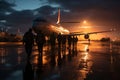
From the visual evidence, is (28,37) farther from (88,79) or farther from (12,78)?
(88,79)

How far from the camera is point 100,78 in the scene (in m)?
10.5

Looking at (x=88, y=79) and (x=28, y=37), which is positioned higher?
(x=28, y=37)

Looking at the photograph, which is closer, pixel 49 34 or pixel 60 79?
pixel 60 79

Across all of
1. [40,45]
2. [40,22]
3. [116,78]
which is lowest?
[116,78]

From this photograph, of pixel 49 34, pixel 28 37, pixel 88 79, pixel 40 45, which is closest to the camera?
pixel 88 79

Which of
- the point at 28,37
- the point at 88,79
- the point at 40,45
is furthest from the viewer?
the point at 40,45

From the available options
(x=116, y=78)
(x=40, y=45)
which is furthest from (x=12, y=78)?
(x=40, y=45)

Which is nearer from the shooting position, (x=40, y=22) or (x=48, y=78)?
(x=48, y=78)

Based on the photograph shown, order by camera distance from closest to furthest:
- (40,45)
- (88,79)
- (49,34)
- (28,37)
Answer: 1. (88,79)
2. (28,37)
3. (40,45)
4. (49,34)

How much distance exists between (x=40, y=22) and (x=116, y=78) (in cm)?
2591

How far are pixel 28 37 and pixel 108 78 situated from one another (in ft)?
38.8

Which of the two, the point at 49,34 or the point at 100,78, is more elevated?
the point at 49,34

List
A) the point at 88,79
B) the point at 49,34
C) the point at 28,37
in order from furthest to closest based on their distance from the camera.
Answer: the point at 49,34, the point at 28,37, the point at 88,79

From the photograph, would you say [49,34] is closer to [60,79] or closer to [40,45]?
[40,45]
